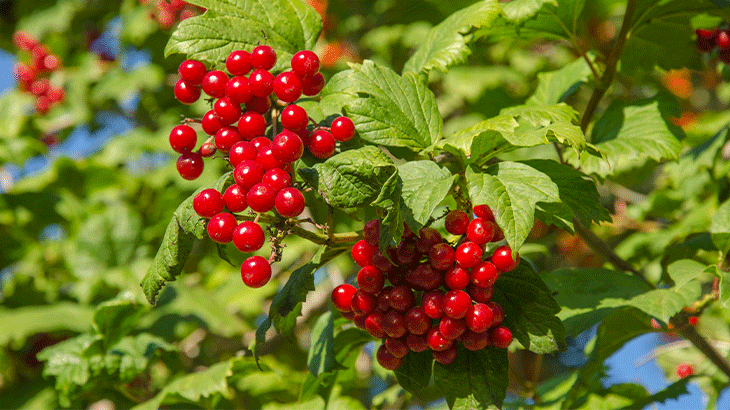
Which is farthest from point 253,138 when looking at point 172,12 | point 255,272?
point 172,12

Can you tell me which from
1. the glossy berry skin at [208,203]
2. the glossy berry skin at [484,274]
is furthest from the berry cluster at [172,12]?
the glossy berry skin at [484,274]

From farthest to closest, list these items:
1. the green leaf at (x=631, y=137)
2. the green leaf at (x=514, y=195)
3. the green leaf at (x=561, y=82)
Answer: the green leaf at (x=561, y=82) → the green leaf at (x=631, y=137) → the green leaf at (x=514, y=195)

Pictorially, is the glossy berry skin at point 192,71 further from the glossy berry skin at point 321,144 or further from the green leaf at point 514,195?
the green leaf at point 514,195

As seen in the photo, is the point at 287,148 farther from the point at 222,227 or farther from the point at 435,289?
the point at 435,289

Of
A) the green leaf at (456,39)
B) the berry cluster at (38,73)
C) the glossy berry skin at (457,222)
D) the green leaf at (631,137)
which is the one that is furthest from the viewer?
the berry cluster at (38,73)

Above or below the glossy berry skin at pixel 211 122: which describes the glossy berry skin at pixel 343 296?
below

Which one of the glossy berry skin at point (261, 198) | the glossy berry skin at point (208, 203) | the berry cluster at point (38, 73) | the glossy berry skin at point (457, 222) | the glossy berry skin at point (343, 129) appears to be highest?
the glossy berry skin at point (343, 129)

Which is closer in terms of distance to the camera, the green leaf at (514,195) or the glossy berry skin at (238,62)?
the green leaf at (514,195)
